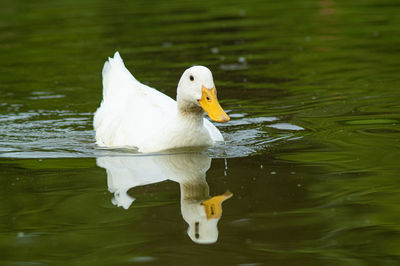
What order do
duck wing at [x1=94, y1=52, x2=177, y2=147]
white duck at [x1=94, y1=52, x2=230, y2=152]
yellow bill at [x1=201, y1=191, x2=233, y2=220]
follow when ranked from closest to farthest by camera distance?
yellow bill at [x1=201, y1=191, x2=233, y2=220] < white duck at [x1=94, y1=52, x2=230, y2=152] < duck wing at [x1=94, y1=52, x2=177, y2=147]

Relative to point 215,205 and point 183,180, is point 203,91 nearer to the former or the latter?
point 183,180

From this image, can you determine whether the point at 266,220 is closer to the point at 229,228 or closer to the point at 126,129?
the point at 229,228

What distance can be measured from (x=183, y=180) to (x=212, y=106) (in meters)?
0.85

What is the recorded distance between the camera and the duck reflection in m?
5.27

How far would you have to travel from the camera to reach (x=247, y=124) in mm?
8945

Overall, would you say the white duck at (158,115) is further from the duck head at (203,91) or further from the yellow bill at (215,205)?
the yellow bill at (215,205)

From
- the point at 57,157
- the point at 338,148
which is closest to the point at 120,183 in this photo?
the point at 57,157

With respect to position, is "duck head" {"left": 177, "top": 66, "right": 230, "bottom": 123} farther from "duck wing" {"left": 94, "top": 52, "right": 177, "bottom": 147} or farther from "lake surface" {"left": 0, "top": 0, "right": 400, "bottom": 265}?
"duck wing" {"left": 94, "top": 52, "right": 177, "bottom": 147}

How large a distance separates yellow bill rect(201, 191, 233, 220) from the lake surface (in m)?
0.03

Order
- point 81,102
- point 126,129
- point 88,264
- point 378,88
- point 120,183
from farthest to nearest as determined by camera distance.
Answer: point 81,102 → point 378,88 → point 126,129 → point 120,183 → point 88,264

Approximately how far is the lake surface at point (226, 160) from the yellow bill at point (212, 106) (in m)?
0.48

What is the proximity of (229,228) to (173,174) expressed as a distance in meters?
1.70

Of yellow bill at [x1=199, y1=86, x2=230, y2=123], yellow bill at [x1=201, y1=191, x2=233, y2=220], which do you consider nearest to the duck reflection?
yellow bill at [x1=201, y1=191, x2=233, y2=220]

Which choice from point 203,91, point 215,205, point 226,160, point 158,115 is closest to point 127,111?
point 158,115
